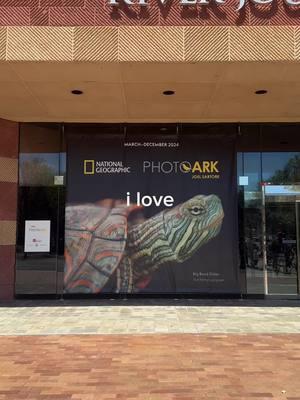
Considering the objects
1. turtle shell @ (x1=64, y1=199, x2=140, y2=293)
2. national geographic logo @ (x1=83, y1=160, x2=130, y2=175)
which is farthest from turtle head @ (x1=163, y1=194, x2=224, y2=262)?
national geographic logo @ (x1=83, y1=160, x2=130, y2=175)

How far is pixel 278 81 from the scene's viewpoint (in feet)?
29.5

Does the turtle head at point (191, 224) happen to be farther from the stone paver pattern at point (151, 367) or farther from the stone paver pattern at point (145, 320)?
the stone paver pattern at point (151, 367)

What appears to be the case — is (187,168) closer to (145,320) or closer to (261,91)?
(261,91)

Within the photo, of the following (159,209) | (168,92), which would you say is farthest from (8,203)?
(168,92)

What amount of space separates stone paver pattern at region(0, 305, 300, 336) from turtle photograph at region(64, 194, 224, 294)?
1.07 metres

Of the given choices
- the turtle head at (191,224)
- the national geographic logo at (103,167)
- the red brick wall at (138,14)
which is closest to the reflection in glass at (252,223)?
the turtle head at (191,224)

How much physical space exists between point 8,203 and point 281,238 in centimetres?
620

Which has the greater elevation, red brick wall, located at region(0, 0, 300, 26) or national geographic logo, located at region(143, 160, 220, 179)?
red brick wall, located at region(0, 0, 300, 26)

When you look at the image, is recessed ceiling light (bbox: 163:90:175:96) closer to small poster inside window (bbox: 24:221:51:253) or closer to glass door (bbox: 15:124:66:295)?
glass door (bbox: 15:124:66:295)

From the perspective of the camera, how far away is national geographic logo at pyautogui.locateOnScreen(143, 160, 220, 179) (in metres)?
11.7

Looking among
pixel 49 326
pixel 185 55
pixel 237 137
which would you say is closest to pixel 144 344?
pixel 49 326

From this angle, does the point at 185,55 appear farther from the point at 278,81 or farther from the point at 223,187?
the point at 223,187

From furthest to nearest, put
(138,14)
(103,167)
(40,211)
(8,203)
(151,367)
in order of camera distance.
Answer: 1. (103,167)
2. (40,211)
3. (8,203)
4. (138,14)
5. (151,367)

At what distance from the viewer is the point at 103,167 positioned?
11703 millimetres
